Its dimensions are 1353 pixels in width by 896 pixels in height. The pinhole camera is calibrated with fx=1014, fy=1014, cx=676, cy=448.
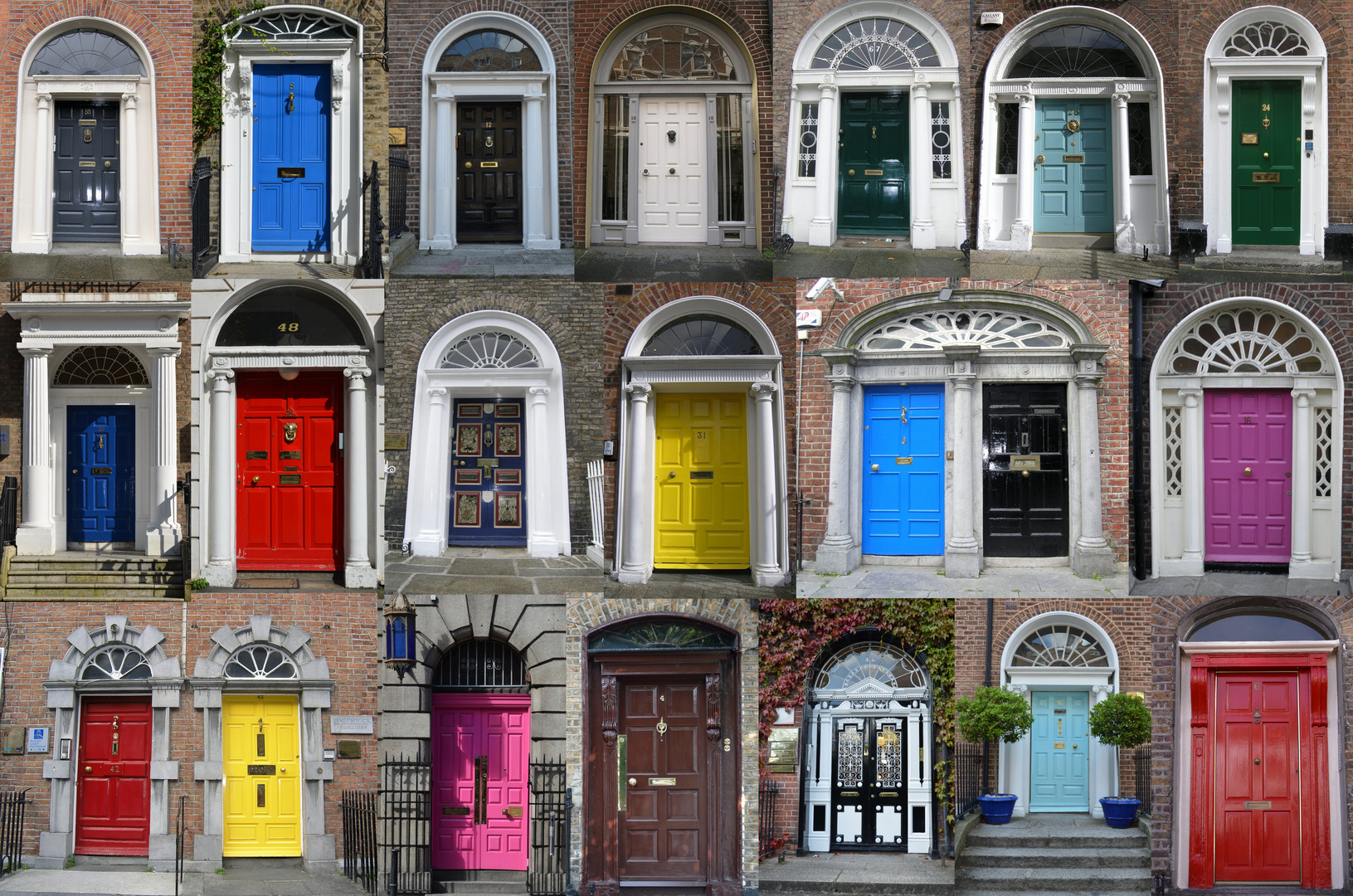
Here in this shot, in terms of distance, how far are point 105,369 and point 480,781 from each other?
219 inches

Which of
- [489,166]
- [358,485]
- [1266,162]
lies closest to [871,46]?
[489,166]

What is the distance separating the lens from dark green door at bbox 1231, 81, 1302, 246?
9.09 metres

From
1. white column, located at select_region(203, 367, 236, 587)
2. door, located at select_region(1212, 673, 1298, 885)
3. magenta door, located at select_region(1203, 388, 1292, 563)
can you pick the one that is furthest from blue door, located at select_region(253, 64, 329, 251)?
door, located at select_region(1212, 673, 1298, 885)

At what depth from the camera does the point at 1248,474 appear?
8.77 metres

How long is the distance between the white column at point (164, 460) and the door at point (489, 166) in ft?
10.2

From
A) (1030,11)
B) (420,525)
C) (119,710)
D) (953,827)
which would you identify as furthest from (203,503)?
(1030,11)

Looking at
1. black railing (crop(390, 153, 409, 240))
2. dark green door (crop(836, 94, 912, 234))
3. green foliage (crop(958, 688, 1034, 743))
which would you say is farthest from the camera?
dark green door (crop(836, 94, 912, 234))

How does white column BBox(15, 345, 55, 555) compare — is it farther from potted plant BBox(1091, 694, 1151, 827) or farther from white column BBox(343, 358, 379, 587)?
potted plant BBox(1091, 694, 1151, 827)

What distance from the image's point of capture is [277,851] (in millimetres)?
9422

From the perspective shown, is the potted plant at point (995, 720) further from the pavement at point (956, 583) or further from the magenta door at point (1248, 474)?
the magenta door at point (1248, 474)

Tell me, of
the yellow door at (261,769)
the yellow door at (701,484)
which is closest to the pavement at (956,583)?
the yellow door at (701,484)

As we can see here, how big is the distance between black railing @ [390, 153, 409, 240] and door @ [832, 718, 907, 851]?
6.03 metres

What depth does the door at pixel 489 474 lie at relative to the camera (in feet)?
28.3

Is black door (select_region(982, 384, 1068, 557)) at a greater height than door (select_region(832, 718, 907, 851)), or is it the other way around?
black door (select_region(982, 384, 1068, 557))
